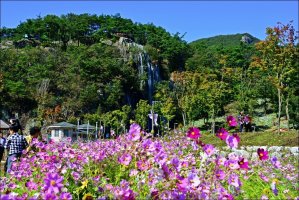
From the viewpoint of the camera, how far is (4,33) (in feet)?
161

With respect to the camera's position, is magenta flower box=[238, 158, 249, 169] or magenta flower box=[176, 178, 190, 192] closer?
magenta flower box=[176, 178, 190, 192]

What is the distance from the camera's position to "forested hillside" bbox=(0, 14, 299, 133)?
31.1m

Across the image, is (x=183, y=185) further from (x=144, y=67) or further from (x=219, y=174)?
(x=144, y=67)

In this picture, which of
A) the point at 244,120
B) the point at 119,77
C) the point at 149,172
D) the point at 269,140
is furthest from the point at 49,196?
the point at 119,77

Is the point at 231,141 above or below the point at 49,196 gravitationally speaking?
above

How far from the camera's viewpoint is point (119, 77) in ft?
126

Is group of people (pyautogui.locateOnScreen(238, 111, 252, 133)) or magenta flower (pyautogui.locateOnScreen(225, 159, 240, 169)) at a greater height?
group of people (pyautogui.locateOnScreen(238, 111, 252, 133))

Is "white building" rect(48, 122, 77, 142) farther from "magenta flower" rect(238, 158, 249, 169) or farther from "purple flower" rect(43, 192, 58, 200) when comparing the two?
"purple flower" rect(43, 192, 58, 200)

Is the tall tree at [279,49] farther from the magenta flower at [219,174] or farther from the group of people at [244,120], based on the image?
the magenta flower at [219,174]

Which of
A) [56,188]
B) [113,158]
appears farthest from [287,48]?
[56,188]

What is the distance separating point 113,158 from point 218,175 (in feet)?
4.79

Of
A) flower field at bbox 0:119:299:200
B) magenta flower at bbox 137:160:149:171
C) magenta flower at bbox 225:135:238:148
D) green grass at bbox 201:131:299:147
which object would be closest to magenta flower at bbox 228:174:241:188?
flower field at bbox 0:119:299:200

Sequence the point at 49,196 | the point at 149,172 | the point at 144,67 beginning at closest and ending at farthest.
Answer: the point at 49,196, the point at 149,172, the point at 144,67

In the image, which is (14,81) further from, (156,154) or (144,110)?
(156,154)
